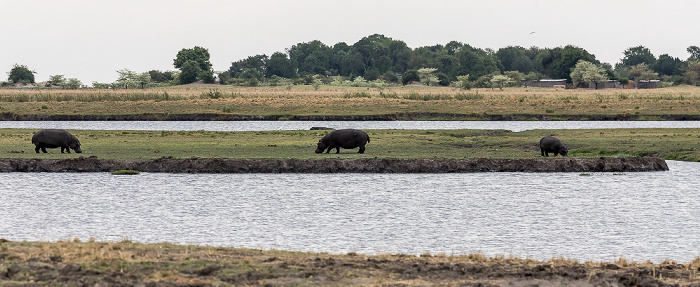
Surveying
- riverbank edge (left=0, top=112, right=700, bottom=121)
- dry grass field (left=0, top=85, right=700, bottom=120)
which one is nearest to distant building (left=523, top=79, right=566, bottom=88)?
dry grass field (left=0, top=85, right=700, bottom=120)

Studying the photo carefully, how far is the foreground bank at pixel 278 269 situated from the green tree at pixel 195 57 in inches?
6408

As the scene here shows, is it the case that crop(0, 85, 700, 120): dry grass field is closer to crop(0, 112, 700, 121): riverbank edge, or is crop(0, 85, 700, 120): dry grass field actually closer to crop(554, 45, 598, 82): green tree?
crop(0, 112, 700, 121): riverbank edge

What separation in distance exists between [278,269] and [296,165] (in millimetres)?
18792

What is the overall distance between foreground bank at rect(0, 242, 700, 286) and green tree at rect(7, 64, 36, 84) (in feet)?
511

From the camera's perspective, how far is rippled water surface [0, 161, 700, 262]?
62.0 feet

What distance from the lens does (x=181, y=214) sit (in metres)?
23.1

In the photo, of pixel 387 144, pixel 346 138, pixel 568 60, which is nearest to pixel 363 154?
pixel 346 138

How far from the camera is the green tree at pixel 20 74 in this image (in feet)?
527

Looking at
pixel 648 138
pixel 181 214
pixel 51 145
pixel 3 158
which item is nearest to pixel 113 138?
pixel 51 145

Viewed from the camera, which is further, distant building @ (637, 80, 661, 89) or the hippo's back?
distant building @ (637, 80, 661, 89)

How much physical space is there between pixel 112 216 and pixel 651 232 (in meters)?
13.2

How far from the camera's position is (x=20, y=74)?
16162 centimetres

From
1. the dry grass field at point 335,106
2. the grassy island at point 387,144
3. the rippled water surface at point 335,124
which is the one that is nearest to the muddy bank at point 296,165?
the grassy island at point 387,144

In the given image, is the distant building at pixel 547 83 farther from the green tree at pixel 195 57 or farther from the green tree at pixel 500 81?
the green tree at pixel 195 57
